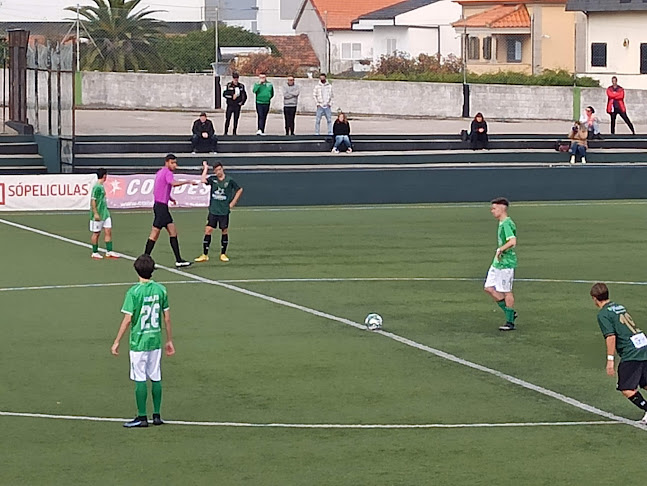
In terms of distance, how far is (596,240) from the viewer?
29.2m

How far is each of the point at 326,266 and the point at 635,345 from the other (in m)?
12.5

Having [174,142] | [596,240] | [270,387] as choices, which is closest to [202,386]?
[270,387]

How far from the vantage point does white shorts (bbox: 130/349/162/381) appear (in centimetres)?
1279

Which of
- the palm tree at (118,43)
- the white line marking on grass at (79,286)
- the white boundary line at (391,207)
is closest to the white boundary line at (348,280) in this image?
the white line marking on grass at (79,286)

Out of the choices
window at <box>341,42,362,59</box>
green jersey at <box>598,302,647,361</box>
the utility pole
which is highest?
window at <box>341,42,362,59</box>

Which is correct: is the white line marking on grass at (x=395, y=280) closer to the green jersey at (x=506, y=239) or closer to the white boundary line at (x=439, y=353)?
the white boundary line at (x=439, y=353)

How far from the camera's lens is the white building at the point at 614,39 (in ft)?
211

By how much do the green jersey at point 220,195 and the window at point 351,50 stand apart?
62.0 meters

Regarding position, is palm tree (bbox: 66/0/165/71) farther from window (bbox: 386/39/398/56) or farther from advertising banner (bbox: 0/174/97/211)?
window (bbox: 386/39/398/56)

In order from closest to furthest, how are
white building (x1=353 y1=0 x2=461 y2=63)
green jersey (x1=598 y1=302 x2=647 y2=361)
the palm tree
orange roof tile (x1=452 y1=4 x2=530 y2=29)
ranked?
green jersey (x1=598 y1=302 x2=647 y2=361), the palm tree, orange roof tile (x1=452 y1=4 x2=530 y2=29), white building (x1=353 y1=0 x2=461 y2=63)

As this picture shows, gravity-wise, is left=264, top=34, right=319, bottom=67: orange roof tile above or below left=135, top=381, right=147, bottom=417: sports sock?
above

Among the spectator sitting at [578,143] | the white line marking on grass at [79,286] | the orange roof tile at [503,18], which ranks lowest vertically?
the white line marking on grass at [79,286]

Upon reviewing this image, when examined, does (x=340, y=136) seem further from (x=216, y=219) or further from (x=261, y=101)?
(x=216, y=219)

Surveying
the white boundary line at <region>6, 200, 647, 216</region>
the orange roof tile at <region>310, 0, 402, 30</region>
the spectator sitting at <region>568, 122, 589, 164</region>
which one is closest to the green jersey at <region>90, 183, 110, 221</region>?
the white boundary line at <region>6, 200, 647, 216</region>
